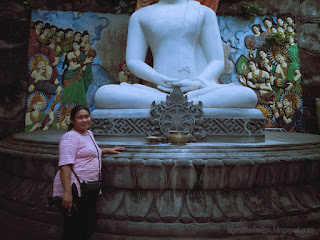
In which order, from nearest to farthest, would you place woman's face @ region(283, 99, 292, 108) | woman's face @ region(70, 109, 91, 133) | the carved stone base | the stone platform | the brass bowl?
1. woman's face @ region(70, 109, 91, 133)
2. the stone platform
3. the brass bowl
4. the carved stone base
5. woman's face @ region(283, 99, 292, 108)

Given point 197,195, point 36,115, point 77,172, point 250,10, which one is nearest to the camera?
point 77,172

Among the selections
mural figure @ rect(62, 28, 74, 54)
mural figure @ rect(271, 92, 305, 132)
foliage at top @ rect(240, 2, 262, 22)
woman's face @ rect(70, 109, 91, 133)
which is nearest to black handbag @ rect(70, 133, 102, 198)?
woman's face @ rect(70, 109, 91, 133)

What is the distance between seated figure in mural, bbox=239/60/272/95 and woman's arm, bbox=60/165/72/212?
13.7ft

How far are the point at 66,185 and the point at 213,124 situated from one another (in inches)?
65.9

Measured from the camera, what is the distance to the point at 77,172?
199 centimetres

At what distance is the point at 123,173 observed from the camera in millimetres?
2354

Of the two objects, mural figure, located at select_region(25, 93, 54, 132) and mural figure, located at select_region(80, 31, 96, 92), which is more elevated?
mural figure, located at select_region(80, 31, 96, 92)

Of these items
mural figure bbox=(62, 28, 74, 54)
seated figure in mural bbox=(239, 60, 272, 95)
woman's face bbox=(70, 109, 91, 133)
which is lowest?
woman's face bbox=(70, 109, 91, 133)

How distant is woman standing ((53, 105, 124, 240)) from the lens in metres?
1.92

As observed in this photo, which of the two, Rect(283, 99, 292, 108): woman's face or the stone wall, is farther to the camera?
Rect(283, 99, 292, 108): woman's face

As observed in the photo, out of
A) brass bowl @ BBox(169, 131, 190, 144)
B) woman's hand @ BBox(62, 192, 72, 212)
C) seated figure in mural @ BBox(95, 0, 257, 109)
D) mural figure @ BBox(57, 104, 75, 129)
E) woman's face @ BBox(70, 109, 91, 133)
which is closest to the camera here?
woman's hand @ BBox(62, 192, 72, 212)

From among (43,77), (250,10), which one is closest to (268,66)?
(250,10)

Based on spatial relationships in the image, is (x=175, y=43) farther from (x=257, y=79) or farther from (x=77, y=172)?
(x=77, y=172)

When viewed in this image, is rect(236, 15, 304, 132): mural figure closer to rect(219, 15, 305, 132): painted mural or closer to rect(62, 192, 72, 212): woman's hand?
rect(219, 15, 305, 132): painted mural
